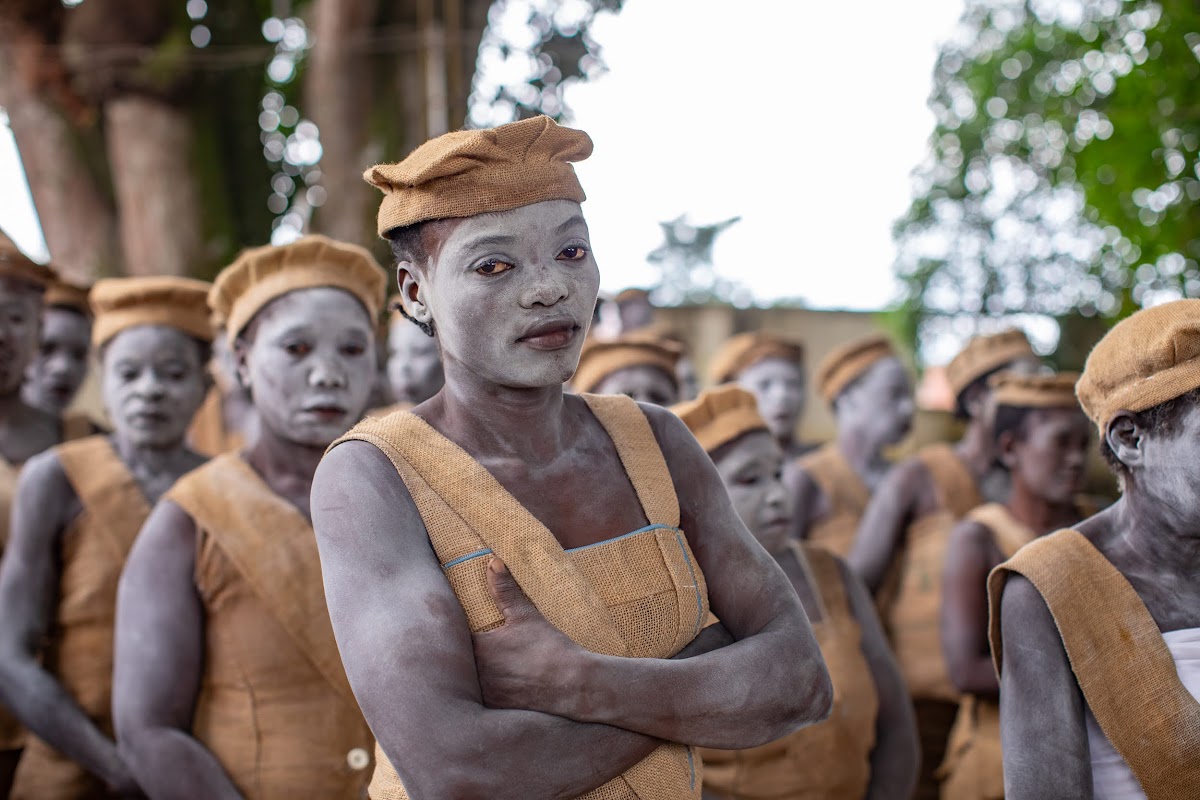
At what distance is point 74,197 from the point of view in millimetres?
9078

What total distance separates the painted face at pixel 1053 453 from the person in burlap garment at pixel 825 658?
41.3 inches

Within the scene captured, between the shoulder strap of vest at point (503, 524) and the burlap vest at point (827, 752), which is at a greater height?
the shoulder strap of vest at point (503, 524)

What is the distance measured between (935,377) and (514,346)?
2413 cm

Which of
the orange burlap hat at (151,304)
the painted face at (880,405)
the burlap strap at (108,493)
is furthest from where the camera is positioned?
the painted face at (880,405)

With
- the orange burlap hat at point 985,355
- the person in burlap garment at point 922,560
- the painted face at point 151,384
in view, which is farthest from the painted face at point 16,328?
the orange burlap hat at point 985,355

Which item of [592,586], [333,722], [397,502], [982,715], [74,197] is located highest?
[74,197]

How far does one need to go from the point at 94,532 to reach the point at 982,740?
3198 mm

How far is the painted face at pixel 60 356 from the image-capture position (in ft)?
18.7

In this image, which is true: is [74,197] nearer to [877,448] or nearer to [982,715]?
[877,448]

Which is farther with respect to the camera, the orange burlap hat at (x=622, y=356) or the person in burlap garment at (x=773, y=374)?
the person in burlap garment at (x=773, y=374)

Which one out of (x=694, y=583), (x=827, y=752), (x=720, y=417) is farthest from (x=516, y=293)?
(x=827, y=752)

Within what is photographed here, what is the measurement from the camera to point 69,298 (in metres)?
5.70

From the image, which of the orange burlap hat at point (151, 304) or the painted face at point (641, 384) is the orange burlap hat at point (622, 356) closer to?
the painted face at point (641, 384)

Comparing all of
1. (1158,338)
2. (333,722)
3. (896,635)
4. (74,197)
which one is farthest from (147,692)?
(74,197)
